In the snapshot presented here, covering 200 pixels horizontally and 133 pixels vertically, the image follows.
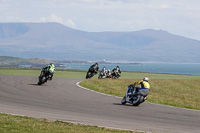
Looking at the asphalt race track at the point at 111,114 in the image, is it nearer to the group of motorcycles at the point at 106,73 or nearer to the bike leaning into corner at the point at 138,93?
the bike leaning into corner at the point at 138,93

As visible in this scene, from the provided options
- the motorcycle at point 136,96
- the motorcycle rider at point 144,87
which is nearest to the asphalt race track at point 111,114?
the motorcycle at point 136,96

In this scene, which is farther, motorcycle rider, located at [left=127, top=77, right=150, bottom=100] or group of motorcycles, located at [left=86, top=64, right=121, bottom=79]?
group of motorcycles, located at [left=86, top=64, right=121, bottom=79]

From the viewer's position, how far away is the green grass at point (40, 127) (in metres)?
12.4

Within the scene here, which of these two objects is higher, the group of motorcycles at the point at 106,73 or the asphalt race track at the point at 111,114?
the group of motorcycles at the point at 106,73

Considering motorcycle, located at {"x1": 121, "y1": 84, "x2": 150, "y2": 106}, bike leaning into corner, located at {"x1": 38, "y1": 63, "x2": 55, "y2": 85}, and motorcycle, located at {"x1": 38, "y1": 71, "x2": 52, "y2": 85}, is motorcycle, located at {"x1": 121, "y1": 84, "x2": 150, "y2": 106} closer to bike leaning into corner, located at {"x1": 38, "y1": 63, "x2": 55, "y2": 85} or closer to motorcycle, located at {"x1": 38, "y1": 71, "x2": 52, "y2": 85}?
bike leaning into corner, located at {"x1": 38, "y1": 63, "x2": 55, "y2": 85}

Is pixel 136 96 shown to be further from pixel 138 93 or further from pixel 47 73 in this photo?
pixel 47 73

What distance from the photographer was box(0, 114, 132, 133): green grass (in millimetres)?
12383

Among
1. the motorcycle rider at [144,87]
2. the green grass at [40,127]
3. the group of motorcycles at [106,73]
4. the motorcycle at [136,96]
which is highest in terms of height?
the group of motorcycles at [106,73]

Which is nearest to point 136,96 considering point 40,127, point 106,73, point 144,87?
point 144,87

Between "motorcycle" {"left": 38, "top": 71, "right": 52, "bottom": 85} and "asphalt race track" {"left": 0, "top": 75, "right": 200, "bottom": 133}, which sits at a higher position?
"motorcycle" {"left": 38, "top": 71, "right": 52, "bottom": 85}

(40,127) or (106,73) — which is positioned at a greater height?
(106,73)

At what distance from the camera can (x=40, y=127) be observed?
42.8ft

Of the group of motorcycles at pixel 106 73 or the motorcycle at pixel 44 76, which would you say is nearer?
the motorcycle at pixel 44 76

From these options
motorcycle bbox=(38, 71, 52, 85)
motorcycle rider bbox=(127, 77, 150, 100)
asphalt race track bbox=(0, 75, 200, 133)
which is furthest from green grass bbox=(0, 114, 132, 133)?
motorcycle bbox=(38, 71, 52, 85)
